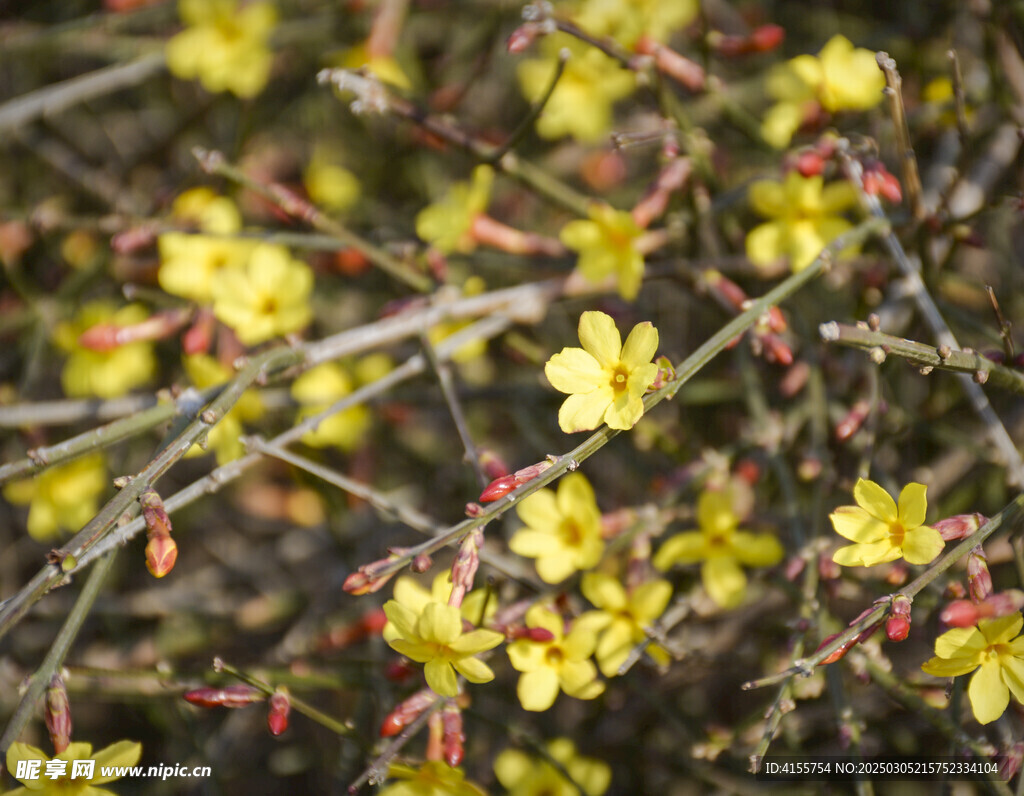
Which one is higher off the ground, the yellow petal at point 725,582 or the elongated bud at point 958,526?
the elongated bud at point 958,526

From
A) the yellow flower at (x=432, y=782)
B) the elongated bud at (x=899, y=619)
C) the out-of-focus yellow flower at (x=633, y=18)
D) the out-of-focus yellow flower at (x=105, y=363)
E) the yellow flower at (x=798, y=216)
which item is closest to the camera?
the elongated bud at (x=899, y=619)

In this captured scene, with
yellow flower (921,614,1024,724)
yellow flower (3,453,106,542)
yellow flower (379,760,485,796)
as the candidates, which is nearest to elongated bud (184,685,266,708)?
yellow flower (379,760,485,796)

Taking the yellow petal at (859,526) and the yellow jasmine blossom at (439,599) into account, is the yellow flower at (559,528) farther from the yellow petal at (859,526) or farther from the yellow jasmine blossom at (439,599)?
the yellow petal at (859,526)

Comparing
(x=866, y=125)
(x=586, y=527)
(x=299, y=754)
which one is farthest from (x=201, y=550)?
(x=866, y=125)

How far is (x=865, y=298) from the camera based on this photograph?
182cm

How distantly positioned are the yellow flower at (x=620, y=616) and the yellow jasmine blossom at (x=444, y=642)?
0.33 metres

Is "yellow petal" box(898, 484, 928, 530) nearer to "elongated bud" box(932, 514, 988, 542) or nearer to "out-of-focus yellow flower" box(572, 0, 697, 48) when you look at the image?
"elongated bud" box(932, 514, 988, 542)

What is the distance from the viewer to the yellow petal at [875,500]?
121 cm

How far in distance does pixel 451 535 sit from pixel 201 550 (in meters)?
1.83

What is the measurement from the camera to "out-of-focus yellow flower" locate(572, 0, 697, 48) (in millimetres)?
1857

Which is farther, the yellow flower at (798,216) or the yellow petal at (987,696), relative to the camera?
the yellow flower at (798,216)

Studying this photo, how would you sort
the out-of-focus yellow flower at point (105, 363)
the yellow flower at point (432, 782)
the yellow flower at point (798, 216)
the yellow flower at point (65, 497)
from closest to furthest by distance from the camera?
the yellow flower at point (432, 782), the yellow flower at point (798, 216), the yellow flower at point (65, 497), the out-of-focus yellow flower at point (105, 363)

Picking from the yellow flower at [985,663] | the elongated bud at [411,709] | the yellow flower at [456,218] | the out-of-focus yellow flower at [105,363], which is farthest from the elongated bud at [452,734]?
the out-of-focus yellow flower at [105,363]

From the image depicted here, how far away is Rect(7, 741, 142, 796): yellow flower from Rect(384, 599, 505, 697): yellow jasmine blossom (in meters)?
0.54
